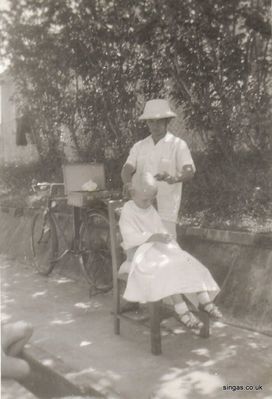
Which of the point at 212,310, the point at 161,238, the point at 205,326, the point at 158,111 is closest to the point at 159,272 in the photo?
the point at 161,238

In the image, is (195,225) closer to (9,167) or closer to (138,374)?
(138,374)

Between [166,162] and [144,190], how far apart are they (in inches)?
24.3

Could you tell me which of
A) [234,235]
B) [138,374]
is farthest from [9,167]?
[138,374]

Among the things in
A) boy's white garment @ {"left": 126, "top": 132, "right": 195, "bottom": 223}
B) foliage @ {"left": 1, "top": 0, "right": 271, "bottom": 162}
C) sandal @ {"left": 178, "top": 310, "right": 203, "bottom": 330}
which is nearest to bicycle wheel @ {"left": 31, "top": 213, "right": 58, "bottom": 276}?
foliage @ {"left": 1, "top": 0, "right": 271, "bottom": 162}

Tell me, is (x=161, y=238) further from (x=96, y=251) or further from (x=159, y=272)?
(x=96, y=251)

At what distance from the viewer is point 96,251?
6.36 meters

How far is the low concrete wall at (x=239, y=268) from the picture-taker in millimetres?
4805

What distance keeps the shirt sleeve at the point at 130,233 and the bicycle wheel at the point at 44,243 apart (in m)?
2.73

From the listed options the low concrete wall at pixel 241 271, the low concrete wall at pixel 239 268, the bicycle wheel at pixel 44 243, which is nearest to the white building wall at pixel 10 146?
the bicycle wheel at pixel 44 243

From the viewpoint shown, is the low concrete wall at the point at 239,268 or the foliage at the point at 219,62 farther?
the foliage at the point at 219,62

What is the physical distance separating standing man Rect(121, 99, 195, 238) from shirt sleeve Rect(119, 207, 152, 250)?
0.37 m

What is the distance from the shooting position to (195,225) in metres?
5.93

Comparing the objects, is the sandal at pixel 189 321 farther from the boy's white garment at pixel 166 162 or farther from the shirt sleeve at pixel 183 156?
the shirt sleeve at pixel 183 156

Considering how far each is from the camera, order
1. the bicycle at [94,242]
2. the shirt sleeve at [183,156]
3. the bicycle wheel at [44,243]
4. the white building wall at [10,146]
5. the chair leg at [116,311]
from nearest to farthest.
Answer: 1. the chair leg at [116,311]
2. the shirt sleeve at [183,156]
3. the bicycle at [94,242]
4. the bicycle wheel at [44,243]
5. the white building wall at [10,146]
